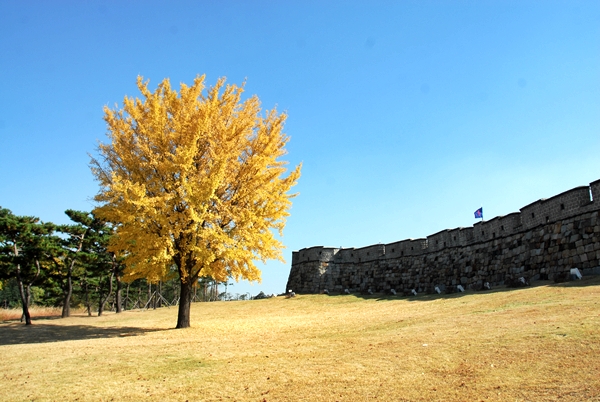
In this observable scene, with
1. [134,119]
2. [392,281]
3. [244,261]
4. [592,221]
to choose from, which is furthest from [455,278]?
[134,119]

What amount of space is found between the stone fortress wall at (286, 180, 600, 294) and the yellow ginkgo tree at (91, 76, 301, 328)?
11219mm

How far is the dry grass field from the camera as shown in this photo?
253 inches

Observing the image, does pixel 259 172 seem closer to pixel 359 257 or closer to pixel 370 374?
pixel 370 374

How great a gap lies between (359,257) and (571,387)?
91.5 ft

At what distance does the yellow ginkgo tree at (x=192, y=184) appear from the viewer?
14.3 metres

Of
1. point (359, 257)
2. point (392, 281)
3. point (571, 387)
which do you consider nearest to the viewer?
point (571, 387)

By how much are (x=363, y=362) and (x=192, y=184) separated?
8562 millimetres

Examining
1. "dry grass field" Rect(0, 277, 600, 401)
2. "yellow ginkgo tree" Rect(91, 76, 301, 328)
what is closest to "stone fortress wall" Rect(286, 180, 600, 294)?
"dry grass field" Rect(0, 277, 600, 401)

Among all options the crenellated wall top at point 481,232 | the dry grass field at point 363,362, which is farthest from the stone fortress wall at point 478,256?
the dry grass field at point 363,362

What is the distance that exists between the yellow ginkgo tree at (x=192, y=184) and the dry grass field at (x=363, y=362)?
306 cm

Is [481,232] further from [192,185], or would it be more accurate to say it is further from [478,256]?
[192,185]

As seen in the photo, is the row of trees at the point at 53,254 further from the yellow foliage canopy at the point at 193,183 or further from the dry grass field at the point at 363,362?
the dry grass field at the point at 363,362

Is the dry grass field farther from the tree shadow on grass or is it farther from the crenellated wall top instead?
the crenellated wall top

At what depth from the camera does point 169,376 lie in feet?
27.4
